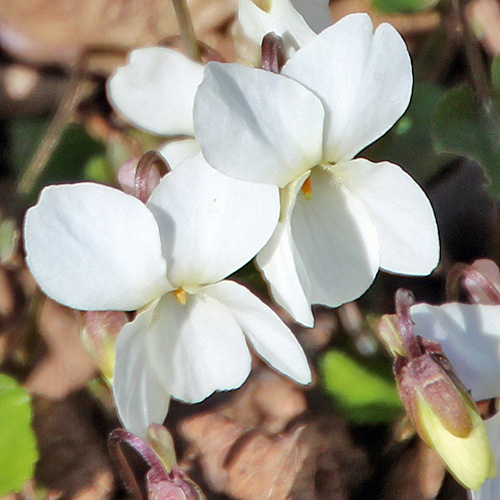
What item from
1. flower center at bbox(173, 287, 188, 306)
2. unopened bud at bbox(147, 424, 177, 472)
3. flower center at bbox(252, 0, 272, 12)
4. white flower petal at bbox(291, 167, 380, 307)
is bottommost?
unopened bud at bbox(147, 424, 177, 472)

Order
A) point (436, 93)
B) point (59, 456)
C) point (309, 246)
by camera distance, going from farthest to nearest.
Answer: point (436, 93)
point (59, 456)
point (309, 246)

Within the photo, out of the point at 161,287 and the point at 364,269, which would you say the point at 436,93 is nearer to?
the point at 364,269

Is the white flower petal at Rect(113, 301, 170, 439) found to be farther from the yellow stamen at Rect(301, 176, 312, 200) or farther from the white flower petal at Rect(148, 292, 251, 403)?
the yellow stamen at Rect(301, 176, 312, 200)

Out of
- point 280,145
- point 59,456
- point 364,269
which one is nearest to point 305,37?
point 280,145

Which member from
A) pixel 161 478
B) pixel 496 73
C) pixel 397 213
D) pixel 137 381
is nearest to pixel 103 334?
pixel 137 381

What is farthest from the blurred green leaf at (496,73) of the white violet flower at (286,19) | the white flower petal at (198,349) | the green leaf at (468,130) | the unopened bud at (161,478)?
the unopened bud at (161,478)

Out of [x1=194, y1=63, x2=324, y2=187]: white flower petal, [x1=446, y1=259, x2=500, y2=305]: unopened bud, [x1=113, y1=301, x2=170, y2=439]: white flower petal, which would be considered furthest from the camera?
[x1=446, y1=259, x2=500, y2=305]: unopened bud

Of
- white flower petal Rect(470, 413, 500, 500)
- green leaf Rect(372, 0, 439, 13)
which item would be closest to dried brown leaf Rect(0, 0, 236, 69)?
green leaf Rect(372, 0, 439, 13)
